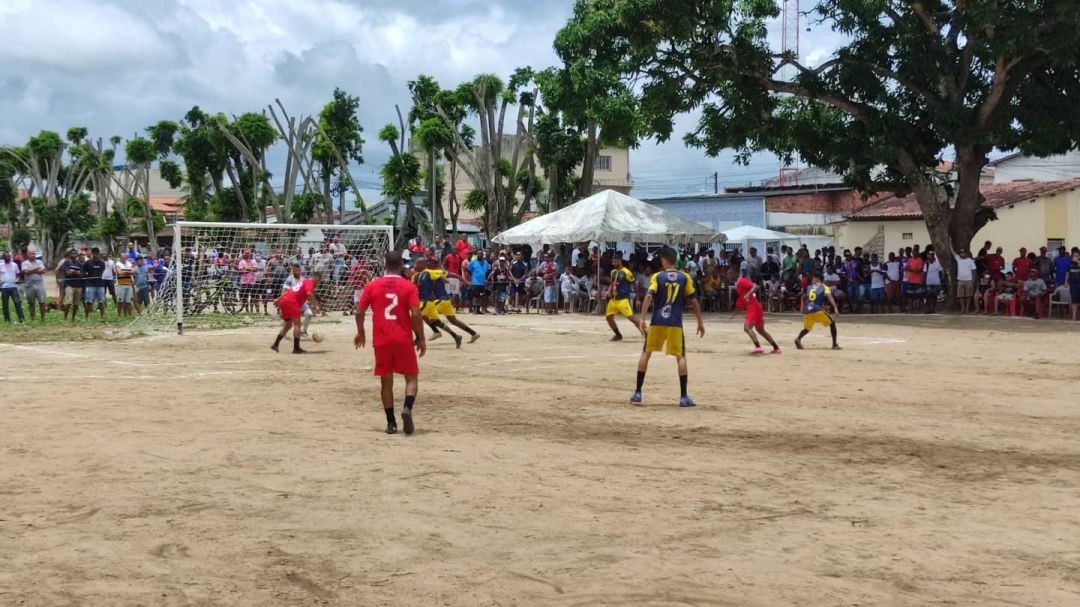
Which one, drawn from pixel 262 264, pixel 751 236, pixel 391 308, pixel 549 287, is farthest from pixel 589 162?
pixel 391 308

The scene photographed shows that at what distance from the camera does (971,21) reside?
24.4 meters

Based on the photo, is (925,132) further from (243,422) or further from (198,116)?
(198,116)

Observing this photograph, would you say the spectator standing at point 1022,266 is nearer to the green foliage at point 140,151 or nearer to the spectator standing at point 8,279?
the spectator standing at point 8,279

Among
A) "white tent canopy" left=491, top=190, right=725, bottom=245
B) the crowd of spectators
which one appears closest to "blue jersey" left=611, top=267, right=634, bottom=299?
the crowd of spectators

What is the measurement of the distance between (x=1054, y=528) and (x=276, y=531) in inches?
185

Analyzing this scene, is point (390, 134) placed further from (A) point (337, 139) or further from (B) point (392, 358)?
(B) point (392, 358)

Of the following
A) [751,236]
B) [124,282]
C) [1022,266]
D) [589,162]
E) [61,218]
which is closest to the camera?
[1022,266]

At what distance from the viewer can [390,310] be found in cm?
1037

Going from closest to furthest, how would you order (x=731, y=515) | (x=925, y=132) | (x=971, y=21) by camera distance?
1. (x=731, y=515)
2. (x=971, y=21)
3. (x=925, y=132)

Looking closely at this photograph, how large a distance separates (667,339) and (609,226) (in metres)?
17.6

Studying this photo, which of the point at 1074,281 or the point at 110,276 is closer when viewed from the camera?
the point at 1074,281

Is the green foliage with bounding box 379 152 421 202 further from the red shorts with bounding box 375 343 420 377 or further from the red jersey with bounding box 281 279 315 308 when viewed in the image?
the red shorts with bounding box 375 343 420 377

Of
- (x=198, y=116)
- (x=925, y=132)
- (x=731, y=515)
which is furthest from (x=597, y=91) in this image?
(x=198, y=116)

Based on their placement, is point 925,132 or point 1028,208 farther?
point 1028,208
